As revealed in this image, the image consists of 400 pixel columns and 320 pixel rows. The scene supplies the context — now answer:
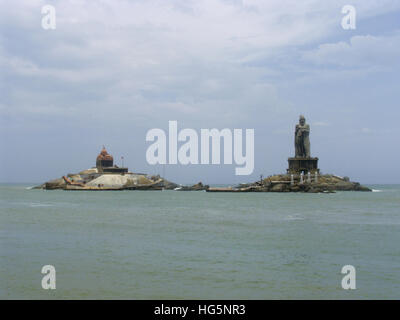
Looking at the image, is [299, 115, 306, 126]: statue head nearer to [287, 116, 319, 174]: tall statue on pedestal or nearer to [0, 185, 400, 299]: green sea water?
[287, 116, 319, 174]: tall statue on pedestal

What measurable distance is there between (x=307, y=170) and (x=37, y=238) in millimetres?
93199

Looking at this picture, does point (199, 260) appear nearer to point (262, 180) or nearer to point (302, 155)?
point (302, 155)

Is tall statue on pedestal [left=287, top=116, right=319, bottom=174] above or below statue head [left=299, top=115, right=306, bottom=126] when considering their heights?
below

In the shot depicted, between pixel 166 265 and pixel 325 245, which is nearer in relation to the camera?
pixel 166 265

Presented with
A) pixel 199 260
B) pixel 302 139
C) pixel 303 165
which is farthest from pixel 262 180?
pixel 199 260

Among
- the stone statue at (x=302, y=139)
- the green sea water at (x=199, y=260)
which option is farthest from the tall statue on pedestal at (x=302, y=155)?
the green sea water at (x=199, y=260)

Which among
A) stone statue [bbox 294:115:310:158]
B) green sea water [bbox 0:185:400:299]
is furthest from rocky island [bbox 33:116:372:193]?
green sea water [bbox 0:185:400:299]

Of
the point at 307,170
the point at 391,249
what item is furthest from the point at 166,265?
the point at 307,170

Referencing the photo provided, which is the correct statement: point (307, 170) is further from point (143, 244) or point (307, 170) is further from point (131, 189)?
point (143, 244)

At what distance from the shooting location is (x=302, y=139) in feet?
379

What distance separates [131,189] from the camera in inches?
5536

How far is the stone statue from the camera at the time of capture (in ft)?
377
